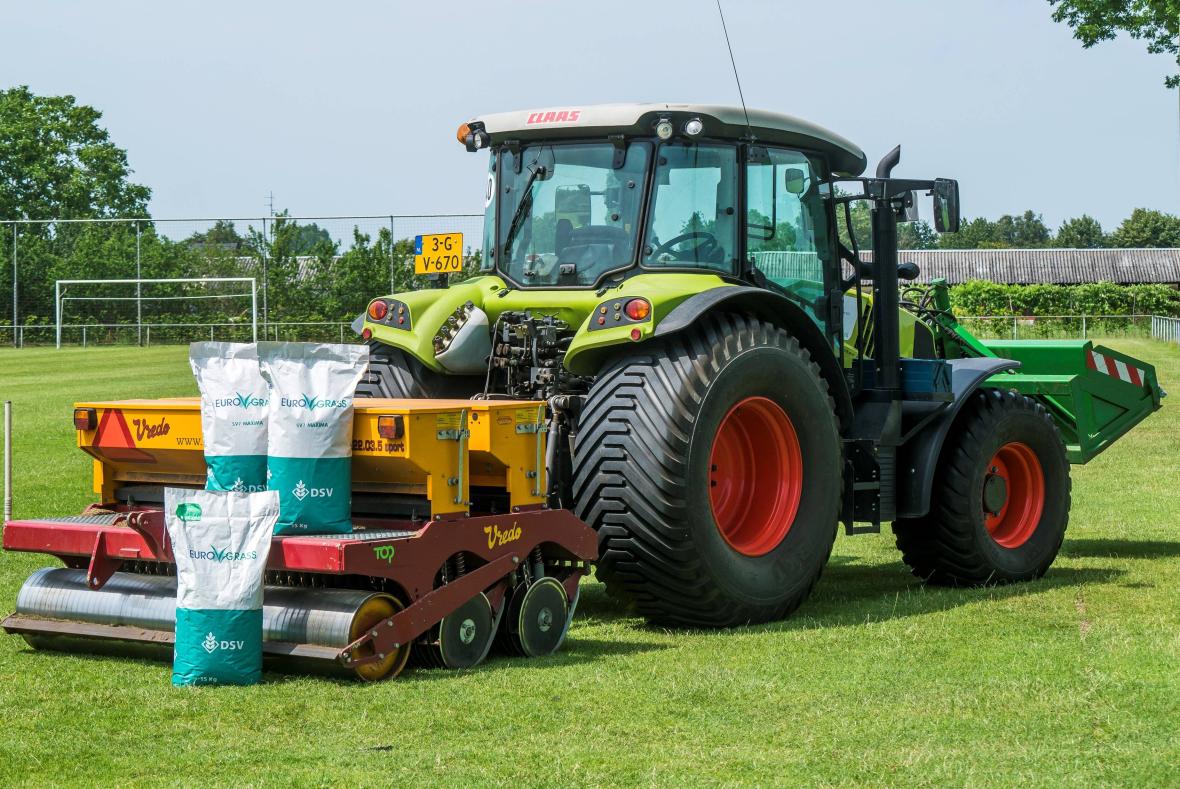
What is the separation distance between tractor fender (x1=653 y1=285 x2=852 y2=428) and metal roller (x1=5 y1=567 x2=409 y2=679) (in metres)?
1.93

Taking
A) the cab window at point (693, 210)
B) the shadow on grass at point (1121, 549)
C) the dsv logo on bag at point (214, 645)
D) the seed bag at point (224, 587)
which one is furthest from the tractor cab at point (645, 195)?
the shadow on grass at point (1121, 549)

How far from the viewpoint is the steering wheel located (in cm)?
783

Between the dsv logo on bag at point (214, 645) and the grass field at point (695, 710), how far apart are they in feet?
0.57

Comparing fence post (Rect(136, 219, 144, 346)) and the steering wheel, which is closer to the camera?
the steering wheel

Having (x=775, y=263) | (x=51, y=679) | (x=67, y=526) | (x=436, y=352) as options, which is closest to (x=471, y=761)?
(x=51, y=679)

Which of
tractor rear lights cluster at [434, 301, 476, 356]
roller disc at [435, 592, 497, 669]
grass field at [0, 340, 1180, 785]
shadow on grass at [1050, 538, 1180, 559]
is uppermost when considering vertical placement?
tractor rear lights cluster at [434, 301, 476, 356]

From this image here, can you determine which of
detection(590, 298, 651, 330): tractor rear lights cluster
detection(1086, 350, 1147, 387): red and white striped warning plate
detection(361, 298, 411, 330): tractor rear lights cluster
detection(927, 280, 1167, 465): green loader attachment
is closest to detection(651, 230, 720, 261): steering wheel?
detection(590, 298, 651, 330): tractor rear lights cluster

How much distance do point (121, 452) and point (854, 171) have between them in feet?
14.6

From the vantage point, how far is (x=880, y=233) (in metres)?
8.78

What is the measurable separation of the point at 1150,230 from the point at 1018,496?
109 m

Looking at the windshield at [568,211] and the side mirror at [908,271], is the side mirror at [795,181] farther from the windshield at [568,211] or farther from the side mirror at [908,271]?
the side mirror at [908,271]

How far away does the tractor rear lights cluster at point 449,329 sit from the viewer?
800 centimetres

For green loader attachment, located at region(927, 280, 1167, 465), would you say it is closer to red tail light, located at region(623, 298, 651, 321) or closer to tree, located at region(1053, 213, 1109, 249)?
red tail light, located at region(623, 298, 651, 321)

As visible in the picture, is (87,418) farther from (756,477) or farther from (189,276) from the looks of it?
(189,276)
